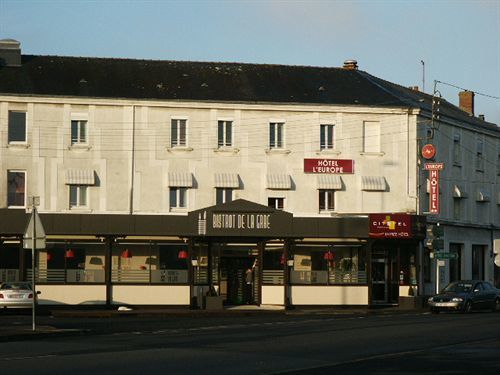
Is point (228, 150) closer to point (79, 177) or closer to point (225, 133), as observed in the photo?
point (225, 133)

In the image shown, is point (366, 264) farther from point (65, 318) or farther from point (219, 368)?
point (219, 368)

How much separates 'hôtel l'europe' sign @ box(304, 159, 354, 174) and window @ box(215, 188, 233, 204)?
3.93 meters

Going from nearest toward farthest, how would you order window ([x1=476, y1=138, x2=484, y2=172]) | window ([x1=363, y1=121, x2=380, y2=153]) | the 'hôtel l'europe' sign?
the 'hôtel l'europe' sign → window ([x1=363, y1=121, x2=380, y2=153]) → window ([x1=476, y1=138, x2=484, y2=172])

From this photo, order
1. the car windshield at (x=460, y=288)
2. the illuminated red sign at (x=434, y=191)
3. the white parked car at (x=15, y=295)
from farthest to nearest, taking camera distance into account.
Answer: the illuminated red sign at (x=434, y=191)
the car windshield at (x=460, y=288)
the white parked car at (x=15, y=295)

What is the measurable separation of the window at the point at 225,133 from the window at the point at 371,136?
683 cm

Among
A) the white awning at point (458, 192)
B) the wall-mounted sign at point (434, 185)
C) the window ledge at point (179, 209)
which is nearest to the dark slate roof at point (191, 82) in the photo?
the wall-mounted sign at point (434, 185)

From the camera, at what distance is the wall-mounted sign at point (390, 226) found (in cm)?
5447

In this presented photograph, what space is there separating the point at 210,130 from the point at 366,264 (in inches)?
396

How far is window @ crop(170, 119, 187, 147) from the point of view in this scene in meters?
55.7

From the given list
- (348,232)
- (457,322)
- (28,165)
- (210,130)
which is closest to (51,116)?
(28,165)

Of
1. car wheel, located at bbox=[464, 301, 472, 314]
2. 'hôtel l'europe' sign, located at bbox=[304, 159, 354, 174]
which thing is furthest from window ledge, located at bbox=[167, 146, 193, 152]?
car wheel, located at bbox=[464, 301, 472, 314]

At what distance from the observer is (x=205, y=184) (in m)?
55.8

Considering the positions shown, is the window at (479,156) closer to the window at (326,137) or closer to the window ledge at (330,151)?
the window ledge at (330,151)

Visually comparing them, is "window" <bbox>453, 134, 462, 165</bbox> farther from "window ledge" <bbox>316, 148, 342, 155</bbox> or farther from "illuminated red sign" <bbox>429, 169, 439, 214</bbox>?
"window ledge" <bbox>316, 148, 342, 155</bbox>
